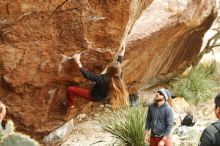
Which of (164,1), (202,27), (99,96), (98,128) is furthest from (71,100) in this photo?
(202,27)

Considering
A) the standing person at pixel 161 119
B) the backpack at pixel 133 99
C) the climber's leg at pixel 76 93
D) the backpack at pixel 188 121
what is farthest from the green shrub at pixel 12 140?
the backpack at pixel 133 99

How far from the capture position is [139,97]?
41.0 ft

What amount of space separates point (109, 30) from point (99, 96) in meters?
1.13

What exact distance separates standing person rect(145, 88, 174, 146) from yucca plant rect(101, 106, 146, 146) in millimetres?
1482

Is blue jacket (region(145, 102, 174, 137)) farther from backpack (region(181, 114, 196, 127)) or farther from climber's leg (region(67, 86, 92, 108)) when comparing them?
backpack (region(181, 114, 196, 127))

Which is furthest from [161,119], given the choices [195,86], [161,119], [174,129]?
[195,86]

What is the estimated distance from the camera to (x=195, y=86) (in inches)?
492

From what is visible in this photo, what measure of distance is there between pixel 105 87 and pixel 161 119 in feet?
4.12

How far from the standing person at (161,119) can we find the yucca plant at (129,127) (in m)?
1.48

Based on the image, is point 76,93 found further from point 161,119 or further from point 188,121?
point 188,121

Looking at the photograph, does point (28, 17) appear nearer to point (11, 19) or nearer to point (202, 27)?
point (11, 19)

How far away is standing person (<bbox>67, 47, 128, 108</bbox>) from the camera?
6.78m

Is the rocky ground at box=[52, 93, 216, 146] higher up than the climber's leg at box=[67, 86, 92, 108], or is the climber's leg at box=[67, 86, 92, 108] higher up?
the climber's leg at box=[67, 86, 92, 108]

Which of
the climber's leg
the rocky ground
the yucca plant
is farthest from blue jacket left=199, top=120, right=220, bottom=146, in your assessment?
the rocky ground
